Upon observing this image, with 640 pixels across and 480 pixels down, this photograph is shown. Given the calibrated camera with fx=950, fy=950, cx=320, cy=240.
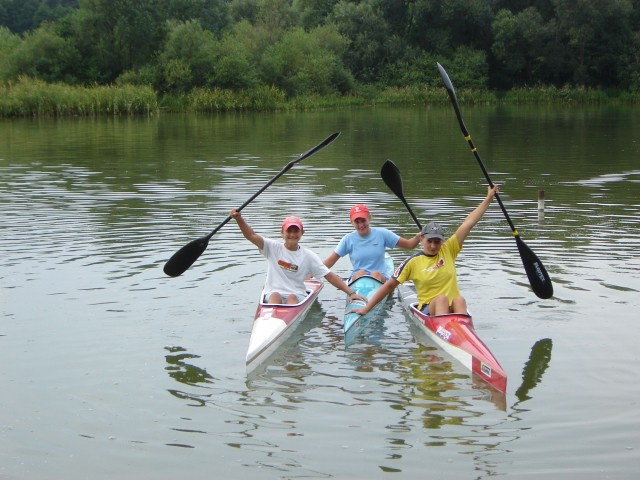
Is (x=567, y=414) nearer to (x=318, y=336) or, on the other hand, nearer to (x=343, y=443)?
(x=343, y=443)

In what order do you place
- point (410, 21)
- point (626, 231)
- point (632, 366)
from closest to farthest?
point (632, 366), point (626, 231), point (410, 21)

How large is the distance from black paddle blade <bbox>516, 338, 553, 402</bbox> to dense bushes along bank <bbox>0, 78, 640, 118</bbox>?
42.3m

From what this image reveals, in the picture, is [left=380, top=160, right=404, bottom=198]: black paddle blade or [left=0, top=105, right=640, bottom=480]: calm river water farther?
[left=380, top=160, right=404, bottom=198]: black paddle blade

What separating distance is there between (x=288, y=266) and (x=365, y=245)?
1.53 metres

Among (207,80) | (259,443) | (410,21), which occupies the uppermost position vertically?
(410,21)

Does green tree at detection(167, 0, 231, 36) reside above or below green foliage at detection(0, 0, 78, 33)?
below

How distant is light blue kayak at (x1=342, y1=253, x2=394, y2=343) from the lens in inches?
415

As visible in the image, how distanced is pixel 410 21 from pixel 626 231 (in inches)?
2482

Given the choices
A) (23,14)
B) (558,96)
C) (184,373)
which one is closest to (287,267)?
(184,373)

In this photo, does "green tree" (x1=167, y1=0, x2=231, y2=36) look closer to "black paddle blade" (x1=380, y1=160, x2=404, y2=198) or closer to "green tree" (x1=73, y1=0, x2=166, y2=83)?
"green tree" (x1=73, y1=0, x2=166, y2=83)

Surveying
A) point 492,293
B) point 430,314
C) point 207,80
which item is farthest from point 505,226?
point 207,80

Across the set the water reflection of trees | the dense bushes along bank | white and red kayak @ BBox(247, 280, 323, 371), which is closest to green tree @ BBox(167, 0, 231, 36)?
the dense bushes along bank

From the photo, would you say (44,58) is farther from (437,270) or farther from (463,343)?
(463,343)

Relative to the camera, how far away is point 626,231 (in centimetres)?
1648
